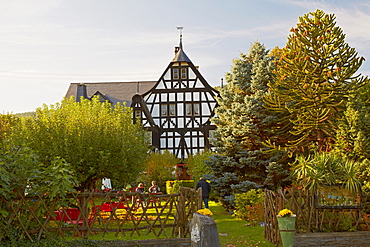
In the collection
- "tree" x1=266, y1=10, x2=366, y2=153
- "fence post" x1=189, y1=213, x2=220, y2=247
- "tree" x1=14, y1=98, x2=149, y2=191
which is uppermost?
"tree" x1=266, y1=10, x2=366, y2=153

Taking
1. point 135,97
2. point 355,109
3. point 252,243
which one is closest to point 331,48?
point 355,109

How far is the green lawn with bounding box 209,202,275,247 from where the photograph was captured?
1217 cm

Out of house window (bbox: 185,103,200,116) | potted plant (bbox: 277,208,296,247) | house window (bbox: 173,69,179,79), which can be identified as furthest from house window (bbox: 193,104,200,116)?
potted plant (bbox: 277,208,296,247)

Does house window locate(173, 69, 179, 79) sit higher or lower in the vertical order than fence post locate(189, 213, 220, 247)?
higher

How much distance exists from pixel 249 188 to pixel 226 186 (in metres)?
1.41

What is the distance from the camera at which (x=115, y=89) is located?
1679 inches

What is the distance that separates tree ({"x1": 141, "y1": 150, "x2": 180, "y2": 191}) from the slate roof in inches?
374

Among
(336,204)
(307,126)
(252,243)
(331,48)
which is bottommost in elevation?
(252,243)

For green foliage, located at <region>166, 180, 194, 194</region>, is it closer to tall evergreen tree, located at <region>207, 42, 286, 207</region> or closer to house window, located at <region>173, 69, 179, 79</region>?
tall evergreen tree, located at <region>207, 42, 286, 207</region>

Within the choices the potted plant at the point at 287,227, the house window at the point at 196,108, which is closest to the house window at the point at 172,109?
the house window at the point at 196,108

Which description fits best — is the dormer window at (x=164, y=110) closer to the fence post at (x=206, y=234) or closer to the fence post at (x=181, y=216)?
the fence post at (x=181, y=216)

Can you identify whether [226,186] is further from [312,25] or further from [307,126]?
[312,25]

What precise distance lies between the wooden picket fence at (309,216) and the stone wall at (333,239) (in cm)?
35

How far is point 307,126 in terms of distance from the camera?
57.9 ft
